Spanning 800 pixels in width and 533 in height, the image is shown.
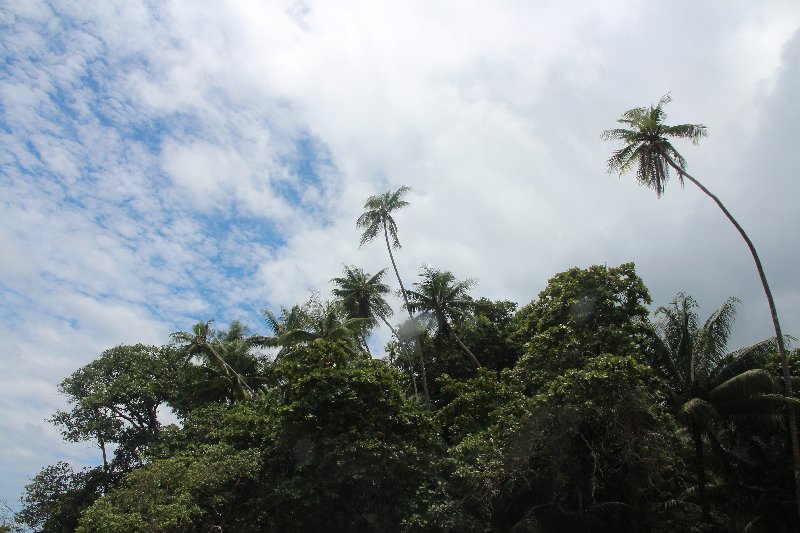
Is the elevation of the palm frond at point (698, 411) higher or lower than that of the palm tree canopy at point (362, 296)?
lower

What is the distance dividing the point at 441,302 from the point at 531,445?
1570 cm

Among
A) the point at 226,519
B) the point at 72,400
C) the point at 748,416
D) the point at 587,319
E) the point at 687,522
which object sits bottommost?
the point at 687,522

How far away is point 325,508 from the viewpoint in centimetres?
1725

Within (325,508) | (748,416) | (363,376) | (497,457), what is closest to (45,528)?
(325,508)

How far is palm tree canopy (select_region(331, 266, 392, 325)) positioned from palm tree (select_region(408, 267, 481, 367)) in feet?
8.25

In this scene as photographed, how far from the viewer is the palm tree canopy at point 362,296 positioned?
3334 cm

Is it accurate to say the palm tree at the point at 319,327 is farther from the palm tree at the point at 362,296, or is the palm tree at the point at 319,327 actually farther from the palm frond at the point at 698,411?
the palm frond at the point at 698,411

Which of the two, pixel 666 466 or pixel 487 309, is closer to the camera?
pixel 666 466

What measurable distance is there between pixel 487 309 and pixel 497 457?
685 inches

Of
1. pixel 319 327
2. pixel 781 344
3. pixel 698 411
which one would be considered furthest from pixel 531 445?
pixel 319 327

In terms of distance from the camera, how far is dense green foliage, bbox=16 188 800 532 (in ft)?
51.2

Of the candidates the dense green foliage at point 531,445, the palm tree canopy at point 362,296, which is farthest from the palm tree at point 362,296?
the dense green foliage at point 531,445

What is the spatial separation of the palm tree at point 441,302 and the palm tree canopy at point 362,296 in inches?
99.0

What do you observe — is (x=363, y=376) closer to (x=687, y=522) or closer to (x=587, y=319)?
(x=587, y=319)
